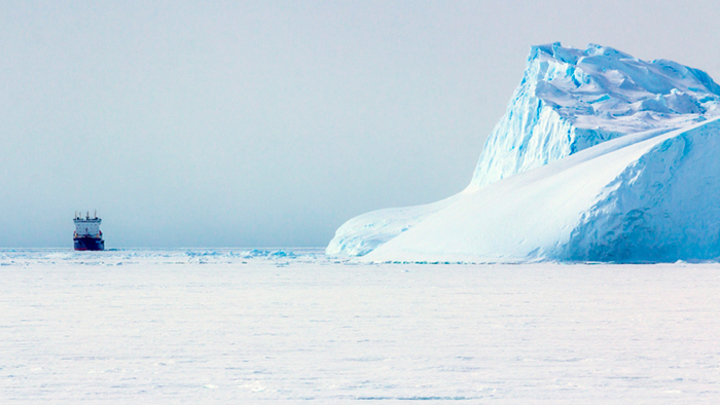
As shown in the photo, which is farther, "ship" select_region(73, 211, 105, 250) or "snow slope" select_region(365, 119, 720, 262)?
"ship" select_region(73, 211, 105, 250)

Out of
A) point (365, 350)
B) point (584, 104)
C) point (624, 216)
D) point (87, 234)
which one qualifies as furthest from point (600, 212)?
point (87, 234)

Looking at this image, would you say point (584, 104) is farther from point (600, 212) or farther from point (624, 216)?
point (600, 212)

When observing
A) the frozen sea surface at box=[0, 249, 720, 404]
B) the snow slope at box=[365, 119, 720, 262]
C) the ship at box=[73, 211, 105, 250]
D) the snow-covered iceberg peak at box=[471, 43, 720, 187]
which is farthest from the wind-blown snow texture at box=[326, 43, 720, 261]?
the ship at box=[73, 211, 105, 250]

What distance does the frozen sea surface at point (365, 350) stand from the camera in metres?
3.52

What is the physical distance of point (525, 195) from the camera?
2525 cm

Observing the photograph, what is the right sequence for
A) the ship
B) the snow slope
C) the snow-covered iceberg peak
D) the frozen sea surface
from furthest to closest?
the ship → the snow-covered iceberg peak → the snow slope → the frozen sea surface

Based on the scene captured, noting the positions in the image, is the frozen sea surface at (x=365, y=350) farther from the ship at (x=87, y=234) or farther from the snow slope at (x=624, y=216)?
the ship at (x=87, y=234)

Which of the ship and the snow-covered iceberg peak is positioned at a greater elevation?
the snow-covered iceberg peak

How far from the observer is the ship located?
70.4 metres

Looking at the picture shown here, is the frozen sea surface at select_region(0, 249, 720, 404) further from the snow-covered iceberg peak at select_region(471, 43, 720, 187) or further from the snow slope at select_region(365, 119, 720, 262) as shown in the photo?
the snow-covered iceberg peak at select_region(471, 43, 720, 187)

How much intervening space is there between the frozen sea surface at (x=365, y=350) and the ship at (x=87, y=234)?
215 feet

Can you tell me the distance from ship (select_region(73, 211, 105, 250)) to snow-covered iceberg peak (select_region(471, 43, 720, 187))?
40.0 metres

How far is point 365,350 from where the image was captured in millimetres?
4820

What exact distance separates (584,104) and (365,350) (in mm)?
42285
